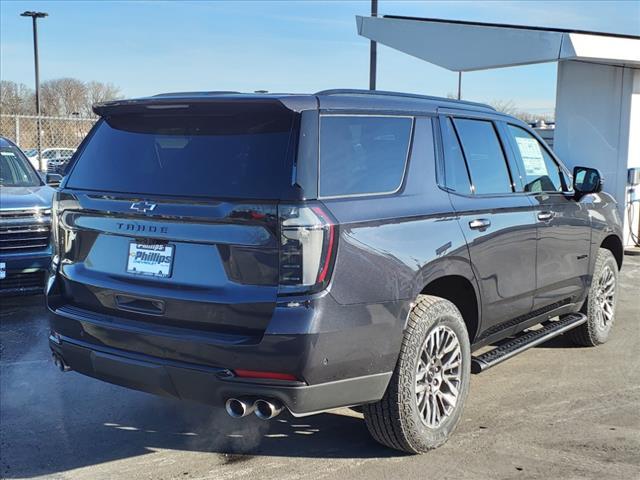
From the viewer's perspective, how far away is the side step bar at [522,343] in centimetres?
431

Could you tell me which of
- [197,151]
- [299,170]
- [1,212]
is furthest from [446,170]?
[1,212]

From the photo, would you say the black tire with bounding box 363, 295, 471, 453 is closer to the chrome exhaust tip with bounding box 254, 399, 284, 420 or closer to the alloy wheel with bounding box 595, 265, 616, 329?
the chrome exhaust tip with bounding box 254, 399, 284, 420

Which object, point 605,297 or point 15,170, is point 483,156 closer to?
point 605,297

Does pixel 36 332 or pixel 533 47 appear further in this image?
pixel 533 47

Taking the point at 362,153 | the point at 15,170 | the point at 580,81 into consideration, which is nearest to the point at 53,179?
the point at 15,170

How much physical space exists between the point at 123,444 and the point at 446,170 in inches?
98.2

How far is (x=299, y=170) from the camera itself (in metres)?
3.18

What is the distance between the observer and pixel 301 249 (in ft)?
10.2

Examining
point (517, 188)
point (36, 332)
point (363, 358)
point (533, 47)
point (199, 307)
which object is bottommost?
point (36, 332)

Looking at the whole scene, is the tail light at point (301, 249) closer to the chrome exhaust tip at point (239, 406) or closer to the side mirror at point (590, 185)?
the chrome exhaust tip at point (239, 406)

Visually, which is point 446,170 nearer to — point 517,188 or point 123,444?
point 517,188

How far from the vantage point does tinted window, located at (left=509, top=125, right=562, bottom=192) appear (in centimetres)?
504

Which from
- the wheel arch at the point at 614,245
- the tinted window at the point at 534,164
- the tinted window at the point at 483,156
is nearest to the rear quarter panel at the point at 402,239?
the tinted window at the point at 483,156

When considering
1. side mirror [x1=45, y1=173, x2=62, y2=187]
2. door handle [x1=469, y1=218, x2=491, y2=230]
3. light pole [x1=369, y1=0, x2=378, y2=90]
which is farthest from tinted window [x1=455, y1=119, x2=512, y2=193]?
light pole [x1=369, y1=0, x2=378, y2=90]
